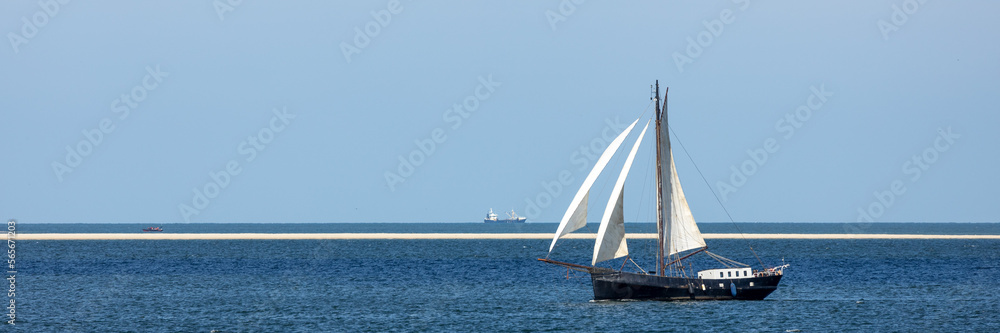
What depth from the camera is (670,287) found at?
5722 cm

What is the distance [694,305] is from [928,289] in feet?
71.1

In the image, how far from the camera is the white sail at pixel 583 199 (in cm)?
5334

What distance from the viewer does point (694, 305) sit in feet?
185

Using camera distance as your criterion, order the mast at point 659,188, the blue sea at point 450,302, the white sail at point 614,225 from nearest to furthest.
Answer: the blue sea at point 450,302, the white sail at point 614,225, the mast at point 659,188

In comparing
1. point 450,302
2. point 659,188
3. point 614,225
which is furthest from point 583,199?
point 450,302

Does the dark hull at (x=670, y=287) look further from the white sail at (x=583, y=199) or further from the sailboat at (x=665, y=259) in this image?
the white sail at (x=583, y=199)

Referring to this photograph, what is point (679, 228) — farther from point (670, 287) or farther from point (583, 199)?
point (583, 199)

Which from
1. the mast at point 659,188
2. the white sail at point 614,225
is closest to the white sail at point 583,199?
the white sail at point 614,225

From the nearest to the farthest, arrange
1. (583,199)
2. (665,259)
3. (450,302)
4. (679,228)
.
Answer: (583,199) → (679,228) → (665,259) → (450,302)

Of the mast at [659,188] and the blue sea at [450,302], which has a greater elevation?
the mast at [659,188]

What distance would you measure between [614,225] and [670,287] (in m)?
5.04

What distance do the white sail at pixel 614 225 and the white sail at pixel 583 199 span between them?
1605 millimetres

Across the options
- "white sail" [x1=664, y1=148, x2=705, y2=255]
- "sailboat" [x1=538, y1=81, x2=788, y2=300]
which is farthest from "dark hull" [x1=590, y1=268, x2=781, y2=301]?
"white sail" [x1=664, y1=148, x2=705, y2=255]

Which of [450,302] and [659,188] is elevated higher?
[659,188]
